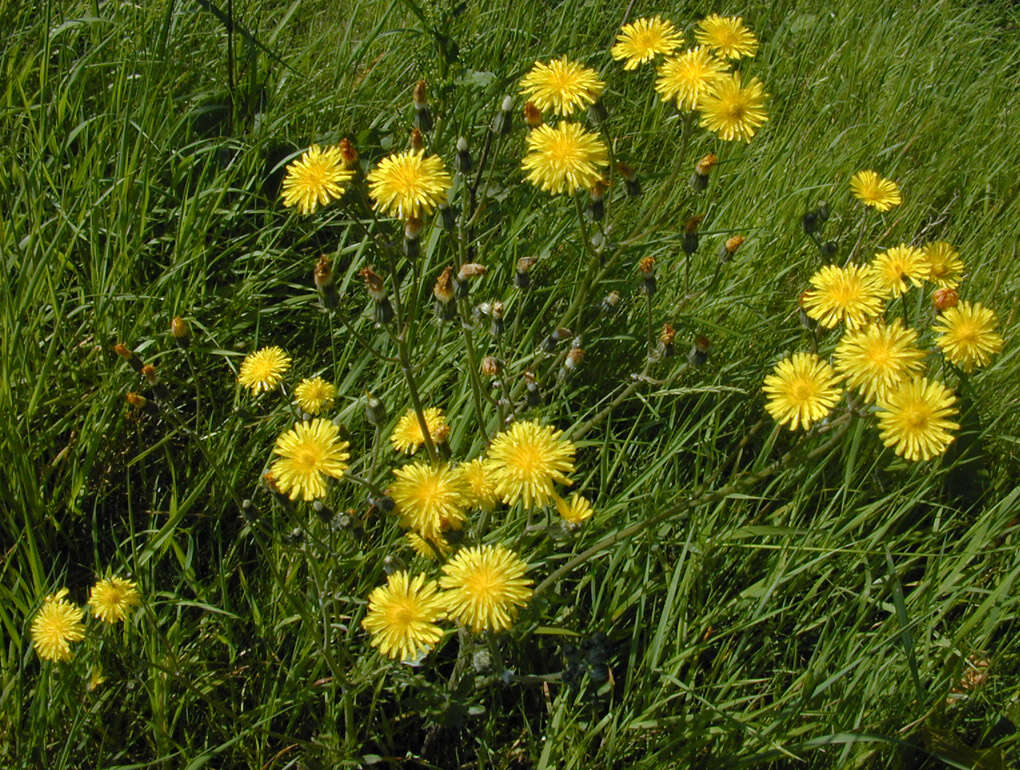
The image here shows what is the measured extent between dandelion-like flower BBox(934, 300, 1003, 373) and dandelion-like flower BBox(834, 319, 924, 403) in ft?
0.65

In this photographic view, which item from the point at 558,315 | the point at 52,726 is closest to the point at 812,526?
the point at 558,315

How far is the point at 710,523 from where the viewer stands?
1853 mm

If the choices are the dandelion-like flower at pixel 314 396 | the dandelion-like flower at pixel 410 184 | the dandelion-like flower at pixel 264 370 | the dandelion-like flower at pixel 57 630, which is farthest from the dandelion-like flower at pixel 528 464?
the dandelion-like flower at pixel 57 630

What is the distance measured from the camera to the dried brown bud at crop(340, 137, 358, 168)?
4.95 feet

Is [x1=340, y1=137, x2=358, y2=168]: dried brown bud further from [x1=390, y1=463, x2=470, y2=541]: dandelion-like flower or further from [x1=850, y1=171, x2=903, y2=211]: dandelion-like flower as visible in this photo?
[x1=850, y1=171, x2=903, y2=211]: dandelion-like flower

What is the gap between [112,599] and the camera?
154cm

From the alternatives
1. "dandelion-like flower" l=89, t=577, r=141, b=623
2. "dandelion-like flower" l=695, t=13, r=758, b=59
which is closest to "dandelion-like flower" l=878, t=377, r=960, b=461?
"dandelion-like flower" l=695, t=13, r=758, b=59

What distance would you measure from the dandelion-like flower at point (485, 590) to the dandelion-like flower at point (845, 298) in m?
0.80

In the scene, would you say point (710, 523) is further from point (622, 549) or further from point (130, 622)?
point (130, 622)

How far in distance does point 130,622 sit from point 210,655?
18 centimetres

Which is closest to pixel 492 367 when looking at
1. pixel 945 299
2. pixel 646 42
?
pixel 646 42

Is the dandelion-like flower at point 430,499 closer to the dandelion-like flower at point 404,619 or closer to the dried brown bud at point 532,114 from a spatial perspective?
the dandelion-like flower at point 404,619

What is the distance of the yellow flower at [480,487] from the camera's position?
144 centimetres

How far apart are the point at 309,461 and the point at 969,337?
4.11ft
